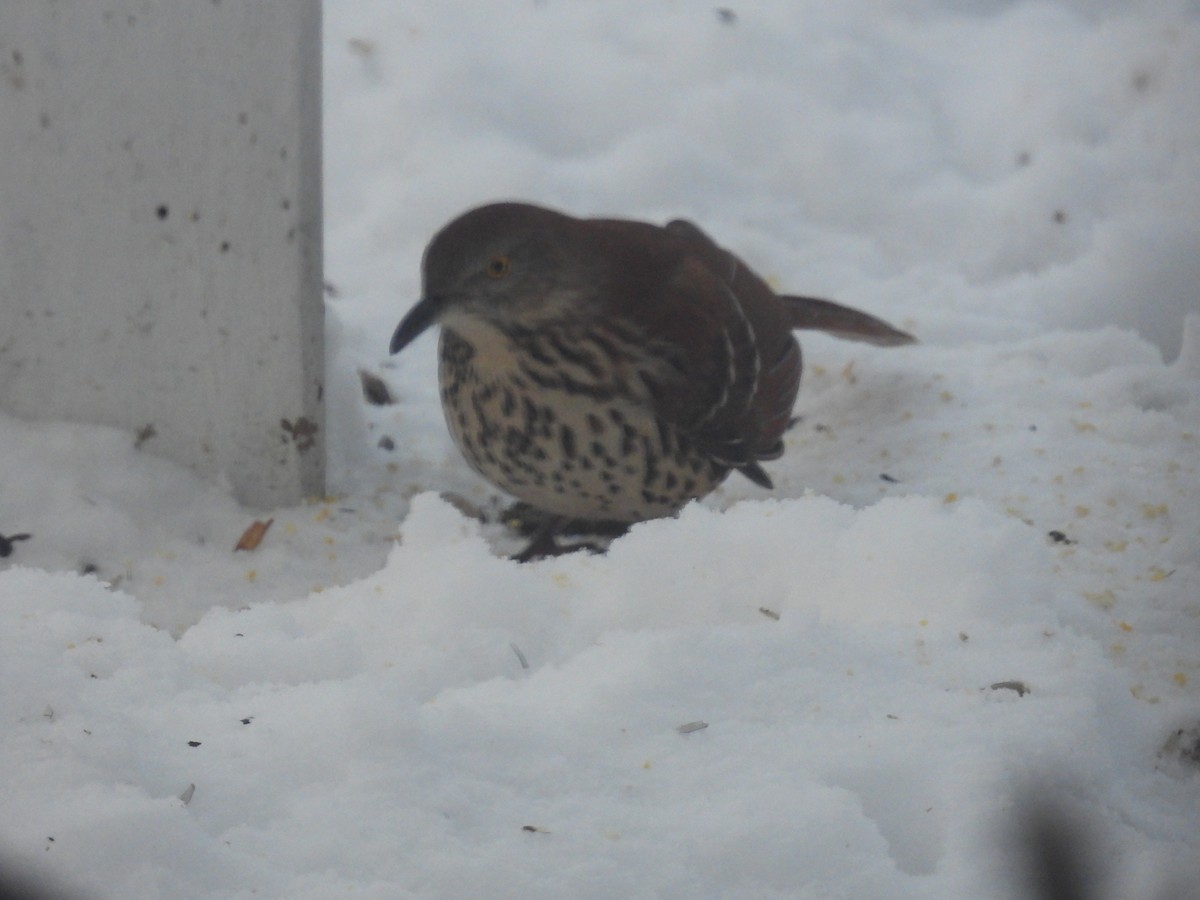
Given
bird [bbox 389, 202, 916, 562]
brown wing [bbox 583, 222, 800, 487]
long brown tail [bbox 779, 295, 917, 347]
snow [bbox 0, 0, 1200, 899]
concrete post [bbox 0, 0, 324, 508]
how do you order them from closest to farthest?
snow [bbox 0, 0, 1200, 899]
concrete post [bbox 0, 0, 324, 508]
bird [bbox 389, 202, 916, 562]
brown wing [bbox 583, 222, 800, 487]
long brown tail [bbox 779, 295, 917, 347]

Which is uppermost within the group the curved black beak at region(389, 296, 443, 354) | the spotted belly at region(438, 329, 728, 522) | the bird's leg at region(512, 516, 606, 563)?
the curved black beak at region(389, 296, 443, 354)

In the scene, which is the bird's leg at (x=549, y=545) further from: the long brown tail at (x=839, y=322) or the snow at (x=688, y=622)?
the long brown tail at (x=839, y=322)

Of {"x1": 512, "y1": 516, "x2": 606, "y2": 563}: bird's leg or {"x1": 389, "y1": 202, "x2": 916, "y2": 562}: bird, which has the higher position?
{"x1": 389, "y1": 202, "x2": 916, "y2": 562}: bird

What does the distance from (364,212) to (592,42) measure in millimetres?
1418

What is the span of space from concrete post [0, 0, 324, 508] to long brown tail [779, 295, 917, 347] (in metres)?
1.40

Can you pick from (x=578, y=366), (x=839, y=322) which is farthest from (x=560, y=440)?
(x=839, y=322)

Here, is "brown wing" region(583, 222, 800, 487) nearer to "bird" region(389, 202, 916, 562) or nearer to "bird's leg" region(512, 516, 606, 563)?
"bird" region(389, 202, 916, 562)

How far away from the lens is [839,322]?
3.94m

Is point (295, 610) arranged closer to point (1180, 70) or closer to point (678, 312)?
point (678, 312)

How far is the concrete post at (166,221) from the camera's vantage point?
2.85 metres

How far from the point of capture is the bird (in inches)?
118

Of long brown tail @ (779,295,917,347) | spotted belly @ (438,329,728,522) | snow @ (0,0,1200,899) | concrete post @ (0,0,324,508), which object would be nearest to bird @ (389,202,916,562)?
spotted belly @ (438,329,728,522)

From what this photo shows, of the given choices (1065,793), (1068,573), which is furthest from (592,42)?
(1065,793)

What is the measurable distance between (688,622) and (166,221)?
1.54 metres
